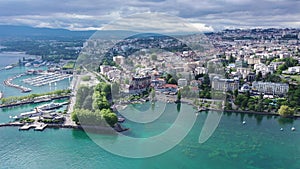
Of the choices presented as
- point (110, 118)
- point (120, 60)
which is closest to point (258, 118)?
point (110, 118)

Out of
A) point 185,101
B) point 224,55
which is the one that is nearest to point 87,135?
point 185,101

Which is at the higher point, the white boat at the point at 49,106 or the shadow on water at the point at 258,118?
the white boat at the point at 49,106

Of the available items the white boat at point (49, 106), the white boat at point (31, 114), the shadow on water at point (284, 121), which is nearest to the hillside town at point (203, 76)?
the shadow on water at point (284, 121)

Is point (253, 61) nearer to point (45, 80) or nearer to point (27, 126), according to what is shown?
point (45, 80)

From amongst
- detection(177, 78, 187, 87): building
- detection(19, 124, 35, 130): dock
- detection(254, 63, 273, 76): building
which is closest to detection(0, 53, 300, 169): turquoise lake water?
detection(19, 124, 35, 130): dock

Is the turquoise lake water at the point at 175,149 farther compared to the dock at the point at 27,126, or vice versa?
the dock at the point at 27,126

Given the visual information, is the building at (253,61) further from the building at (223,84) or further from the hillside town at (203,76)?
the building at (223,84)
